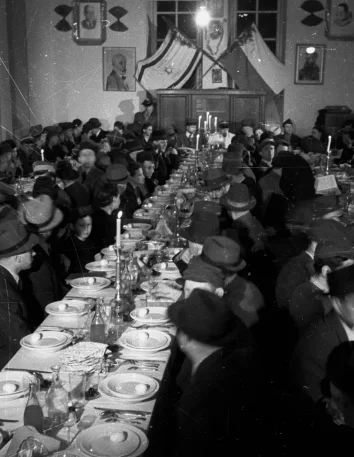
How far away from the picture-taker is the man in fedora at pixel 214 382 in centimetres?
230

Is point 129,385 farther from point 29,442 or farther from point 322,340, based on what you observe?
point 322,340

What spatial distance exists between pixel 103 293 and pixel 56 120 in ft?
43.6

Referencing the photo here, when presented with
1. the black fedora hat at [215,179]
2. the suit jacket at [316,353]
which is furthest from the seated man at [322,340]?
the black fedora hat at [215,179]

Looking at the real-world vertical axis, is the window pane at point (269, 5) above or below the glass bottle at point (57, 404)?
above

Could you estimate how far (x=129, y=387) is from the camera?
2.66 m

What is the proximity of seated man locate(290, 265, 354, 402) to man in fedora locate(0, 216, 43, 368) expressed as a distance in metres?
1.57

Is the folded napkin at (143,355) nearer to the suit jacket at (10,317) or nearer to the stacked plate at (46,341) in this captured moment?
the stacked plate at (46,341)

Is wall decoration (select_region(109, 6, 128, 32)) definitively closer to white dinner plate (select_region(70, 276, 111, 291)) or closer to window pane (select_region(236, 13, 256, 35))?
window pane (select_region(236, 13, 256, 35))

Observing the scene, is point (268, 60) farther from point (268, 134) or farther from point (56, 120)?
point (56, 120)

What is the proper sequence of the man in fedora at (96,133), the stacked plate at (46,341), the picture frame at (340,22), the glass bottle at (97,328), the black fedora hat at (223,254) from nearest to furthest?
1. the stacked plate at (46,341)
2. the glass bottle at (97,328)
3. the black fedora hat at (223,254)
4. the man in fedora at (96,133)
5. the picture frame at (340,22)

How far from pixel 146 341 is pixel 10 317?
0.86 metres

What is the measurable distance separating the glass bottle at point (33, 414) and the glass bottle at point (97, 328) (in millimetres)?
830

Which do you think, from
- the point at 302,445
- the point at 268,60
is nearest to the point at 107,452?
the point at 302,445

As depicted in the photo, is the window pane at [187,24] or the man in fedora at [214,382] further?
the window pane at [187,24]
